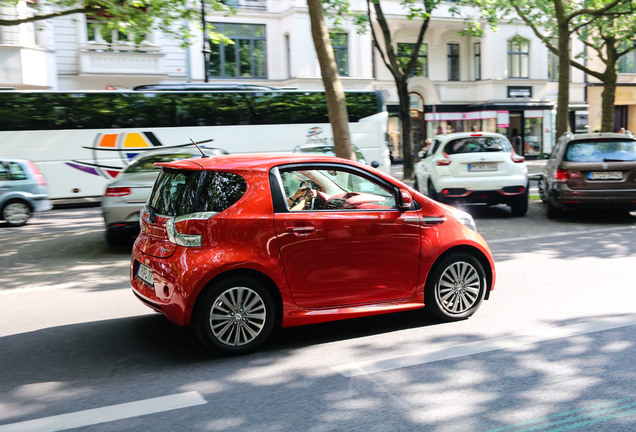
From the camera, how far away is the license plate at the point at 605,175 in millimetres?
11930

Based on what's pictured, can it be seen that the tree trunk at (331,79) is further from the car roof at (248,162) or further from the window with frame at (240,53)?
the window with frame at (240,53)

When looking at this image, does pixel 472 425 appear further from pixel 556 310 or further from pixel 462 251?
pixel 556 310

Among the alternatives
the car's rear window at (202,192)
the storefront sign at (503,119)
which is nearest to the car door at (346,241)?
the car's rear window at (202,192)

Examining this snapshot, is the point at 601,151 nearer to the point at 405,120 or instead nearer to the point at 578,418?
the point at 578,418

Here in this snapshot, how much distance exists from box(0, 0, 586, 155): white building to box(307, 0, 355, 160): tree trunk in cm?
1308

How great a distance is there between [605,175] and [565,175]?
672mm

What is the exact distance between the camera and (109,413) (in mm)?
3992

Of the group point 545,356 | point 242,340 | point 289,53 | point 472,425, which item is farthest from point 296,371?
point 289,53

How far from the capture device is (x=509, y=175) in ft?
43.0

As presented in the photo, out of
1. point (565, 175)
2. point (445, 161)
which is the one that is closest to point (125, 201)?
point (445, 161)

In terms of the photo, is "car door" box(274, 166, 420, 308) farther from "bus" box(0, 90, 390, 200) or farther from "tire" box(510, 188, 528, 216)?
"bus" box(0, 90, 390, 200)

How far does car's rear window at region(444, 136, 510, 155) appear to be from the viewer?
523 inches

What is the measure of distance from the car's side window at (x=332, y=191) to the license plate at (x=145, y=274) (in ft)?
3.97

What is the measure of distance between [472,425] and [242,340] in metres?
1.97
